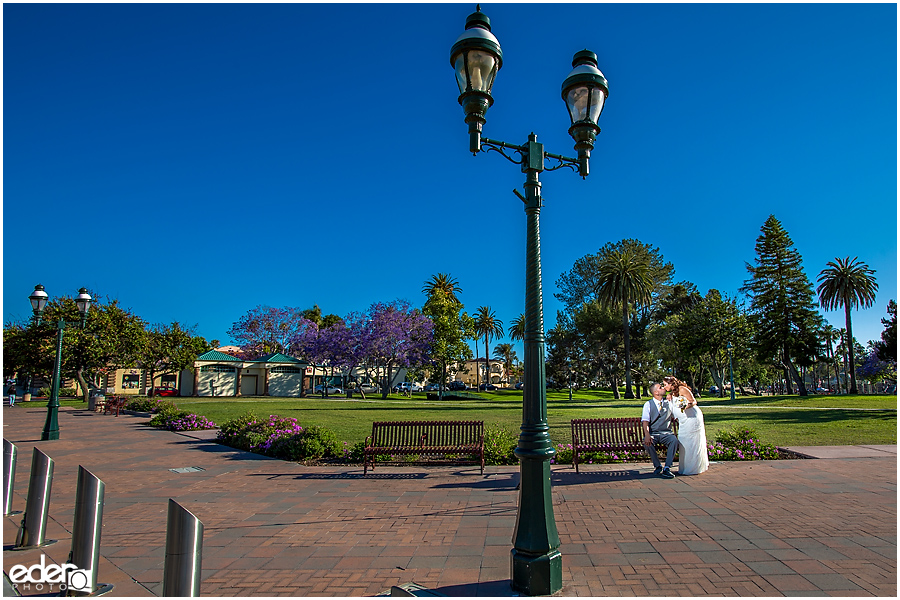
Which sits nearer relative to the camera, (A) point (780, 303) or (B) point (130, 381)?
(A) point (780, 303)

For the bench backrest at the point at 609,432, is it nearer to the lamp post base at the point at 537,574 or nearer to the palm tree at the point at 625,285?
the lamp post base at the point at 537,574

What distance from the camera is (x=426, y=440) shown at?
9.80 meters

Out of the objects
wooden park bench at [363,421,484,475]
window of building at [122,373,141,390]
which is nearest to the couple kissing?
wooden park bench at [363,421,484,475]

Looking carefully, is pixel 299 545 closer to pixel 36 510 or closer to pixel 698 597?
pixel 36 510

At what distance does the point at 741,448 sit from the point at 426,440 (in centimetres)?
656

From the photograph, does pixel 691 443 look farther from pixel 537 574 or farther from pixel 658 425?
pixel 537 574

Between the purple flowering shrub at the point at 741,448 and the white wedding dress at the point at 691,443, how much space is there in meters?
1.72

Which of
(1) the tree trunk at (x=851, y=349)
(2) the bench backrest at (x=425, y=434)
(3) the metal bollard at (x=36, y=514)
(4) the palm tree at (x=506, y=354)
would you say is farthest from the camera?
(4) the palm tree at (x=506, y=354)

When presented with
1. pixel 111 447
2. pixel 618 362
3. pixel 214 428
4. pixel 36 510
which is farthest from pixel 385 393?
pixel 36 510

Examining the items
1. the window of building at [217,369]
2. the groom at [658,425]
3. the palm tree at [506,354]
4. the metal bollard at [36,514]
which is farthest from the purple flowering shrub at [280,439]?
the palm tree at [506,354]

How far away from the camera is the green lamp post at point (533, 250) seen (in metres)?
4.20

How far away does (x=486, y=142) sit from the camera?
5078 mm

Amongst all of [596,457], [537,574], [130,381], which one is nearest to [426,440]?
[596,457]

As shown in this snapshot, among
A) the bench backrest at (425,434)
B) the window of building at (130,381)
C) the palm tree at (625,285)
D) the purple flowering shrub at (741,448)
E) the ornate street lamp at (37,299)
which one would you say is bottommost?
the window of building at (130,381)
